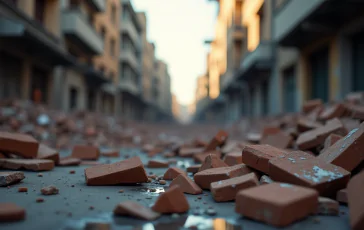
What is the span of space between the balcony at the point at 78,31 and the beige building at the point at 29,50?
1.29 feet

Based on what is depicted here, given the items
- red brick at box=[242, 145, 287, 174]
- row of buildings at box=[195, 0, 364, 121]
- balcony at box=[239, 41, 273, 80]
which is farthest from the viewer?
balcony at box=[239, 41, 273, 80]

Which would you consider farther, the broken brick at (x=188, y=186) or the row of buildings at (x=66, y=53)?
the row of buildings at (x=66, y=53)

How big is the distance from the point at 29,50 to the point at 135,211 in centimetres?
1265

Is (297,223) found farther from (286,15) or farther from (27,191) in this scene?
(286,15)

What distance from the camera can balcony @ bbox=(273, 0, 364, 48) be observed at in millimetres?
7695

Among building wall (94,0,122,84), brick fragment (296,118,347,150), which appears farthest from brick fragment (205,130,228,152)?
building wall (94,0,122,84)

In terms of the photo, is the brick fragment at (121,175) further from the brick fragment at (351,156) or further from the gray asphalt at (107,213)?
the brick fragment at (351,156)

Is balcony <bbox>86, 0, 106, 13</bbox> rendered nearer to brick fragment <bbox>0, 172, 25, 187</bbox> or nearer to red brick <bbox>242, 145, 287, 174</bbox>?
brick fragment <bbox>0, 172, 25, 187</bbox>

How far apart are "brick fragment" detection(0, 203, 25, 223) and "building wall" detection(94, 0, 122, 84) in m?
21.4

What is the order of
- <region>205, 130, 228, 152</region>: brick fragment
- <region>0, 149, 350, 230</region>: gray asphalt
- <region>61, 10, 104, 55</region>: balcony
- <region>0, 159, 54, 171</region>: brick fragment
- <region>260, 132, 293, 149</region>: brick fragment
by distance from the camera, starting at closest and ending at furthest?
1. <region>0, 149, 350, 230</region>: gray asphalt
2. <region>0, 159, 54, 171</region>: brick fragment
3. <region>260, 132, 293, 149</region>: brick fragment
4. <region>205, 130, 228, 152</region>: brick fragment
5. <region>61, 10, 104, 55</region>: balcony

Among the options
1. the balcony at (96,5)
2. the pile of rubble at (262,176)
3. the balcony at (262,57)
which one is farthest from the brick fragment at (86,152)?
the balcony at (96,5)

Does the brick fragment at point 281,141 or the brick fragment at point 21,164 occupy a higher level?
the brick fragment at point 281,141

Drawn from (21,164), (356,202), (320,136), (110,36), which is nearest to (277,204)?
(356,202)

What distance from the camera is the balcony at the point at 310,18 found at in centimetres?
770
